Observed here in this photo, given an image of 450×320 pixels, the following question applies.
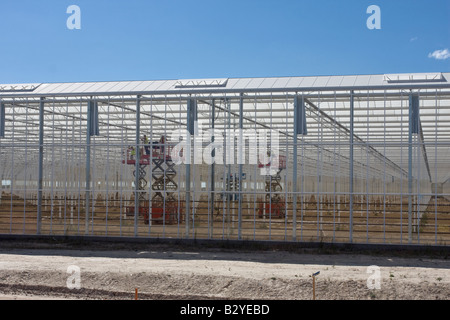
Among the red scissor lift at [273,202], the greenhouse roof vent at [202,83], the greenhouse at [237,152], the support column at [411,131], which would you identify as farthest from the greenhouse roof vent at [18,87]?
the support column at [411,131]

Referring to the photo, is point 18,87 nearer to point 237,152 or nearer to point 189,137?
point 189,137

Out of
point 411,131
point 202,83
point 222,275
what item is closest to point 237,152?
point 411,131

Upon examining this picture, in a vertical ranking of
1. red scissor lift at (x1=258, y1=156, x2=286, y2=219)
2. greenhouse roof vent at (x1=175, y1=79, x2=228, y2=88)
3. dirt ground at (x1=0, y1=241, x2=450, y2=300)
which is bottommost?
dirt ground at (x1=0, y1=241, x2=450, y2=300)

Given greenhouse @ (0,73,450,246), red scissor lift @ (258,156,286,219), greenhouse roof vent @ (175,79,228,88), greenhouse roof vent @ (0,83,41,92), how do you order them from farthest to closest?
greenhouse roof vent @ (0,83,41,92) < greenhouse roof vent @ (175,79,228,88) < red scissor lift @ (258,156,286,219) < greenhouse @ (0,73,450,246)

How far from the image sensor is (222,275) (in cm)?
1236

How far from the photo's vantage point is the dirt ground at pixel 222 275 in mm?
11180

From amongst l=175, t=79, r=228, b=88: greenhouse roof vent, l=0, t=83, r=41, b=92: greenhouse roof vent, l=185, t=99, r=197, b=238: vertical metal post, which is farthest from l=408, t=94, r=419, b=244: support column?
l=0, t=83, r=41, b=92: greenhouse roof vent

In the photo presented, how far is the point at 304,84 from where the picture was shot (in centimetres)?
2606

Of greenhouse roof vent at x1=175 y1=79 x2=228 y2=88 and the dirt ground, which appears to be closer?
the dirt ground

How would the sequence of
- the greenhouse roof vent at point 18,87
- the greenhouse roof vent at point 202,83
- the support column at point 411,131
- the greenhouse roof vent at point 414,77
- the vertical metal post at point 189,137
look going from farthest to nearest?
the greenhouse roof vent at point 18,87
the greenhouse roof vent at point 202,83
the greenhouse roof vent at point 414,77
the vertical metal post at point 189,137
the support column at point 411,131

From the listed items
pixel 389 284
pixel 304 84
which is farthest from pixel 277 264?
pixel 304 84

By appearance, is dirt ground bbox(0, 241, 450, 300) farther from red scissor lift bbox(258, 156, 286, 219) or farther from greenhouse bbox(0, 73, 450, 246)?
greenhouse bbox(0, 73, 450, 246)

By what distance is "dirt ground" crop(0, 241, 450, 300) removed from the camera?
440 inches

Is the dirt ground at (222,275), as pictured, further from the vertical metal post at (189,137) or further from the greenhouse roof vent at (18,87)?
the greenhouse roof vent at (18,87)
